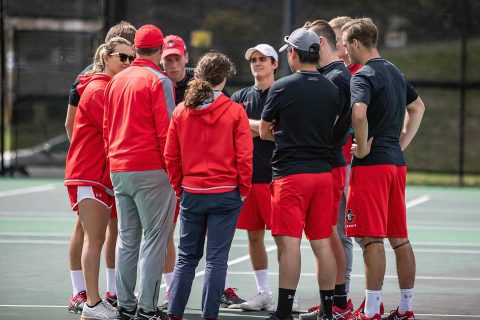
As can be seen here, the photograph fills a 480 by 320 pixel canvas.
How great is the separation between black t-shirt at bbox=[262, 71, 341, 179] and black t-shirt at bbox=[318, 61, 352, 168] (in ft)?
1.14

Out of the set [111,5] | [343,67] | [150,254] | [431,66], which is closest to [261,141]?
[343,67]

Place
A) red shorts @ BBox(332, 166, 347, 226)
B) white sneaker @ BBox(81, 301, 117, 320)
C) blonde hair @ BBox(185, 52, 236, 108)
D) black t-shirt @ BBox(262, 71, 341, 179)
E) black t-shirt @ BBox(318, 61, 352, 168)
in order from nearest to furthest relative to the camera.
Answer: blonde hair @ BBox(185, 52, 236, 108), black t-shirt @ BBox(262, 71, 341, 179), white sneaker @ BBox(81, 301, 117, 320), black t-shirt @ BBox(318, 61, 352, 168), red shorts @ BBox(332, 166, 347, 226)

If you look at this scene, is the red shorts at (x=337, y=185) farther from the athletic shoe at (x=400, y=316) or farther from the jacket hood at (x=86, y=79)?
the jacket hood at (x=86, y=79)

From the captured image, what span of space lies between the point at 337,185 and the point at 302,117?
3.03 feet

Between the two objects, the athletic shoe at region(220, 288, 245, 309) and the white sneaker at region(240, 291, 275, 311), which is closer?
the white sneaker at region(240, 291, 275, 311)

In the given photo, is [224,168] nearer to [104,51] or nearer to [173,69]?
[104,51]

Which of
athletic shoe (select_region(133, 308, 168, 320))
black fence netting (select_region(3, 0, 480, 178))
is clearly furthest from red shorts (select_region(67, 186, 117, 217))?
black fence netting (select_region(3, 0, 480, 178))

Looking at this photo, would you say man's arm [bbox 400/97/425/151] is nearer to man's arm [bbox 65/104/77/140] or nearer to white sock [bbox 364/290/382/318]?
white sock [bbox 364/290/382/318]

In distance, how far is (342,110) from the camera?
26.7 ft

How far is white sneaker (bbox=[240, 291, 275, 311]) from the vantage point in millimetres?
8766

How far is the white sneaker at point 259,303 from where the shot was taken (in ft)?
28.8

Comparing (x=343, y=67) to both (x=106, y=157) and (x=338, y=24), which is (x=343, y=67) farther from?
(x=106, y=157)

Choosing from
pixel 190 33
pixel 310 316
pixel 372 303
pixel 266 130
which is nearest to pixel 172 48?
pixel 266 130

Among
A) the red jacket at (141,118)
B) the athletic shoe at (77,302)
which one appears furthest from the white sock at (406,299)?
the athletic shoe at (77,302)
